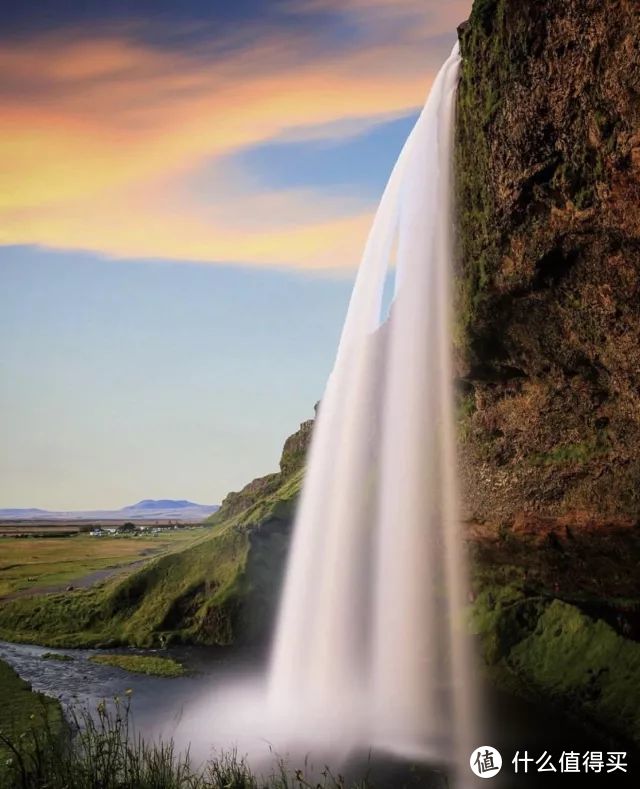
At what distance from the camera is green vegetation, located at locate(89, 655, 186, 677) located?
26.2 metres

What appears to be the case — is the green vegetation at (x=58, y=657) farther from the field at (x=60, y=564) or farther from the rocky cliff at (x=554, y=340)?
the rocky cliff at (x=554, y=340)

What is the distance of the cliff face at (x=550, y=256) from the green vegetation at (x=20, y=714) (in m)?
15.1

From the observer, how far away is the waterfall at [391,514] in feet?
69.6

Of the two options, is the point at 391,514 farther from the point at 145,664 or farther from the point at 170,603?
the point at 170,603

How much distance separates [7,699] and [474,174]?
22790mm

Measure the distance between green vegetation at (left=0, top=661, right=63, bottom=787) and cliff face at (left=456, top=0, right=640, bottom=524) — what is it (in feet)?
49.4

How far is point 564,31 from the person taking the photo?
14.8 meters

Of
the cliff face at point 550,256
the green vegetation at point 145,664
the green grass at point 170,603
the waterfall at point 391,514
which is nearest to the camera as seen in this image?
the cliff face at point 550,256

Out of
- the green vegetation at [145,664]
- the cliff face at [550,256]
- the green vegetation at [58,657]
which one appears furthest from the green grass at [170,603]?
the cliff face at [550,256]

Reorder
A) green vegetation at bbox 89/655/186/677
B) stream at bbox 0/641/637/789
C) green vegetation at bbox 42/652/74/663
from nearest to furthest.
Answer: stream at bbox 0/641/637/789, green vegetation at bbox 89/655/186/677, green vegetation at bbox 42/652/74/663

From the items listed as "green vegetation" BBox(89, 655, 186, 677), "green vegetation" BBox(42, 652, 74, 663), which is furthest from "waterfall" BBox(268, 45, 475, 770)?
"green vegetation" BBox(42, 652, 74, 663)

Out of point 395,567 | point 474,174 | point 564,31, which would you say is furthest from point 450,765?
point 564,31

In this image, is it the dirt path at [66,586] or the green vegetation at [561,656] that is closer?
the green vegetation at [561,656]

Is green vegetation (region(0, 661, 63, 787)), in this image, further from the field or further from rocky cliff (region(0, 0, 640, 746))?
the field
